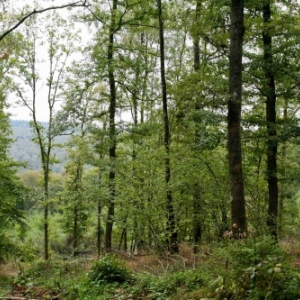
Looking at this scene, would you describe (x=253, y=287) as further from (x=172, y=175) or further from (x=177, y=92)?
(x=177, y=92)

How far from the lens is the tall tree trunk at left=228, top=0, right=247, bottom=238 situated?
6.12 metres

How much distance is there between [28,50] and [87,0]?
13496 millimetres

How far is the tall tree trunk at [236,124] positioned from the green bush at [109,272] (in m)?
2.37

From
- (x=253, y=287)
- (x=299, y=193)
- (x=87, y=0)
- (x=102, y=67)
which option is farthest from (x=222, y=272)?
(x=299, y=193)

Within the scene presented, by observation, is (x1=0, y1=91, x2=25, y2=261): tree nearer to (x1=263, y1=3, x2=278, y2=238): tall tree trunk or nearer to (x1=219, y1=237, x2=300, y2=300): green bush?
(x1=263, y1=3, x2=278, y2=238): tall tree trunk

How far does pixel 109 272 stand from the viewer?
679 centimetres

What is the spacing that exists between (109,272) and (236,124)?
3765 mm

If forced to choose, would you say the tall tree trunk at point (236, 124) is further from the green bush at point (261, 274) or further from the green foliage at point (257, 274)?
the green bush at point (261, 274)

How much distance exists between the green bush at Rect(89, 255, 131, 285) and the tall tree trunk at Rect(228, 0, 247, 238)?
237 centimetres

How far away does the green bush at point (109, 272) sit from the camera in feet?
21.9

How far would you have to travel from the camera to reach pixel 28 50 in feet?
62.2

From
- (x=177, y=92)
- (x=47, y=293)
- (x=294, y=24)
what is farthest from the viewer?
(x=177, y=92)

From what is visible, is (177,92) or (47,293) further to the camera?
(177,92)

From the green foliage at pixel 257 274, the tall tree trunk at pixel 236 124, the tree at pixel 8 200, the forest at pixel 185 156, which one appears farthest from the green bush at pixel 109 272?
the tree at pixel 8 200
